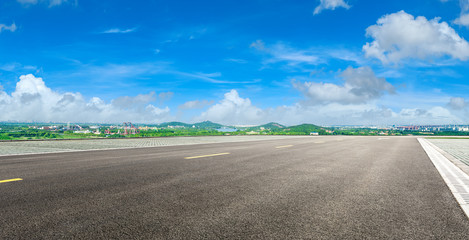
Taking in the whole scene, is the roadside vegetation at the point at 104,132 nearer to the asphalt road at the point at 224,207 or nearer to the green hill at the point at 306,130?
the green hill at the point at 306,130

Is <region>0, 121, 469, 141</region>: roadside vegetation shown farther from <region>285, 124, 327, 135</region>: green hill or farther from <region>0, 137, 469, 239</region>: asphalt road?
<region>0, 137, 469, 239</region>: asphalt road

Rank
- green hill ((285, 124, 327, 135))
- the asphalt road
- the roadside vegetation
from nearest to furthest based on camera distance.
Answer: the asphalt road < the roadside vegetation < green hill ((285, 124, 327, 135))

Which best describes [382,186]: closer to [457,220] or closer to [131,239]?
[457,220]

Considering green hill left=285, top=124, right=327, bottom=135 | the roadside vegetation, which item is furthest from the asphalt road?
green hill left=285, top=124, right=327, bottom=135

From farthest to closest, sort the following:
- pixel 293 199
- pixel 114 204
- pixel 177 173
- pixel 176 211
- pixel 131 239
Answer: pixel 177 173
pixel 293 199
pixel 114 204
pixel 176 211
pixel 131 239

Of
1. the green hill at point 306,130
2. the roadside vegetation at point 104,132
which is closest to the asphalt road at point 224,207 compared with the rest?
the roadside vegetation at point 104,132

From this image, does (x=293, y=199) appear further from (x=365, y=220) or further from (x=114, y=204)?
(x=114, y=204)

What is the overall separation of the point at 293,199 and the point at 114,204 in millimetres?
2948

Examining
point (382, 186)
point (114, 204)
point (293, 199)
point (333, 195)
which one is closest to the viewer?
point (114, 204)

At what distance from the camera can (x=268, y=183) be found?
18.5 feet

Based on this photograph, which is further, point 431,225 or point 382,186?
point 382,186

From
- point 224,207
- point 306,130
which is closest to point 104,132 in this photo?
point 224,207

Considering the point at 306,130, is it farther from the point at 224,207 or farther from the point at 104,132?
the point at 224,207

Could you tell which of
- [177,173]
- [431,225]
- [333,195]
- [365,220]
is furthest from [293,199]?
[177,173]
